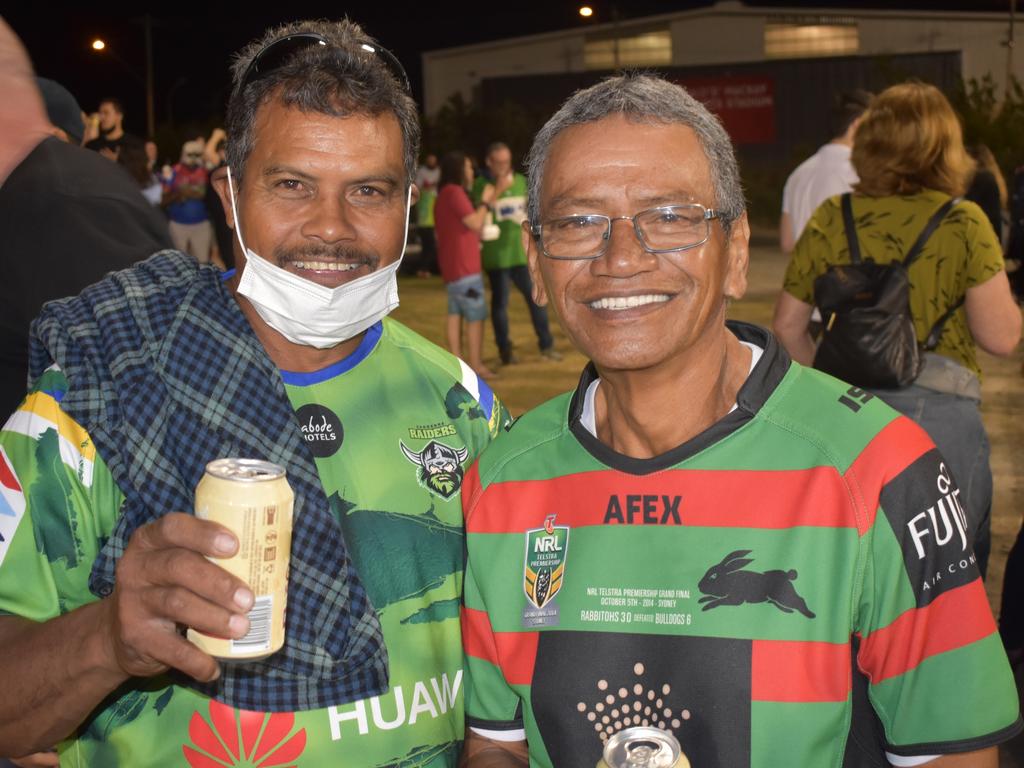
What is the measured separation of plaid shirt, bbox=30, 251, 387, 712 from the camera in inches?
87.4

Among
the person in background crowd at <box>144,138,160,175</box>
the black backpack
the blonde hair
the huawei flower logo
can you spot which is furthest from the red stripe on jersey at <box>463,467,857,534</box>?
the person in background crowd at <box>144,138,160,175</box>

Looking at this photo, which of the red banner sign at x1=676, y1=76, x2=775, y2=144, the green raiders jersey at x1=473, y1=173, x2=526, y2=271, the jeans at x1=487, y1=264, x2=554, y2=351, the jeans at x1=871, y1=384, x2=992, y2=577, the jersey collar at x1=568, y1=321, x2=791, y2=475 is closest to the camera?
the jersey collar at x1=568, y1=321, x2=791, y2=475

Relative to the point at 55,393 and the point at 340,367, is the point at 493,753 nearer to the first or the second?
the point at 340,367

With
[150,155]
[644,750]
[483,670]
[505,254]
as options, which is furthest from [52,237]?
[150,155]

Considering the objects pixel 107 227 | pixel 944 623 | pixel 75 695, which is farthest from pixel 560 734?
pixel 107 227

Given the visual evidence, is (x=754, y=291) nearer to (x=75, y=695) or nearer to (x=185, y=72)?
(x=75, y=695)

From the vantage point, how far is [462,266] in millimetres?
11234

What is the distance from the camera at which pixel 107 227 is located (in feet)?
11.0

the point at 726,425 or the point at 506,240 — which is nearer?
the point at 726,425

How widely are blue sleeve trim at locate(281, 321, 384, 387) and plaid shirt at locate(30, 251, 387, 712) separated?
127mm

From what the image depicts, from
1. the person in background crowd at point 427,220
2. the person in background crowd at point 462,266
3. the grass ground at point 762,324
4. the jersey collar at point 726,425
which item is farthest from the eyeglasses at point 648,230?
the person in background crowd at point 427,220

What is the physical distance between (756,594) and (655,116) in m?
0.88

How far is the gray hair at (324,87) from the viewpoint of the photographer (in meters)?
2.52

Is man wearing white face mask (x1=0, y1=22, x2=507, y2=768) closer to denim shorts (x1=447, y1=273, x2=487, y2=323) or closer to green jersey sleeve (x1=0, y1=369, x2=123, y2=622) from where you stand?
green jersey sleeve (x1=0, y1=369, x2=123, y2=622)
